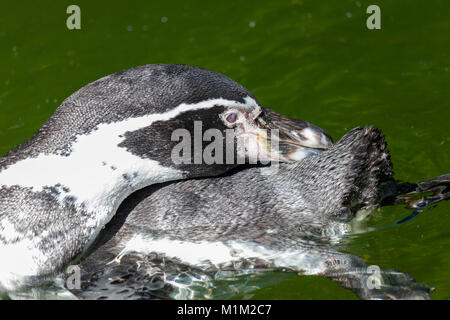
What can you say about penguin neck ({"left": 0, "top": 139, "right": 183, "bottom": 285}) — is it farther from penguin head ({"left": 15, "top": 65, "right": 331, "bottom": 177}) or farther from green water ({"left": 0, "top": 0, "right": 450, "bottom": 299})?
green water ({"left": 0, "top": 0, "right": 450, "bottom": 299})

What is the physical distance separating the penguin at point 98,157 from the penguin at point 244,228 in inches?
7.1

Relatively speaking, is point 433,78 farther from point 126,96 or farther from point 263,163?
point 126,96

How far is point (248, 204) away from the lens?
18.0ft

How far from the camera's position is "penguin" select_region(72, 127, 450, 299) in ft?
17.0

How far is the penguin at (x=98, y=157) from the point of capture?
513cm

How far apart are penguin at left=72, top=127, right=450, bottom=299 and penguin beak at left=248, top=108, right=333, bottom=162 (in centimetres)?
13

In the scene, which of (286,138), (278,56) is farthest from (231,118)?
(278,56)

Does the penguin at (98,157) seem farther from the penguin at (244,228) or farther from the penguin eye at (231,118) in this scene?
the penguin at (244,228)

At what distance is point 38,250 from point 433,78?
16.2 feet

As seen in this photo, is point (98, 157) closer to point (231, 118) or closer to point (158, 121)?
point (158, 121)

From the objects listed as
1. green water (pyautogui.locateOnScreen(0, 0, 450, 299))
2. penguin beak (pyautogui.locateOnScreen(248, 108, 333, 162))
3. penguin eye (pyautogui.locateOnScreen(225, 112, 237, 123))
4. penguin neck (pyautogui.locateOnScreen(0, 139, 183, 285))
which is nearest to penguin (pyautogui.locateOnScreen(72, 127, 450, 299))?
penguin beak (pyautogui.locateOnScreen(248, 108, 333, 162))

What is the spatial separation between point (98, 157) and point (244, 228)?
1156 millimetres

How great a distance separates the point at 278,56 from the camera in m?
8.88
